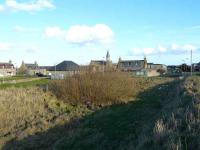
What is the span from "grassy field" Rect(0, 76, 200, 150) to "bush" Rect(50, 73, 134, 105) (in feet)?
4.56

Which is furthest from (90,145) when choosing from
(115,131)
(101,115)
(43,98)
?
(43,98)

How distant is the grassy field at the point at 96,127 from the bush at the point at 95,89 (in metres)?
1.39

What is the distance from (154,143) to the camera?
Answer: 849 cm

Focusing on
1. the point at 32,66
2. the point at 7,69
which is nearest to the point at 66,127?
the point at 7,69

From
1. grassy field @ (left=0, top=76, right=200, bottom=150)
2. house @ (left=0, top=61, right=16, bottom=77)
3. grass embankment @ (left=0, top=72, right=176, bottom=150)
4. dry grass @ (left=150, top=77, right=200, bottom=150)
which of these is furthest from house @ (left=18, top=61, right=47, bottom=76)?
dry grass @ (left=150, top=77, right=200, bottom=150)

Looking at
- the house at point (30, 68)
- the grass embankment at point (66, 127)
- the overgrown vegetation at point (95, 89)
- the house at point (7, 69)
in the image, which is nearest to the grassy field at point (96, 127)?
the grass embankment at point (66, 127)

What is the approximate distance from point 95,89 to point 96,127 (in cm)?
1026

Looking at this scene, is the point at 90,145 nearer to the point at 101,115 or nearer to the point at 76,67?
the point at 101,115

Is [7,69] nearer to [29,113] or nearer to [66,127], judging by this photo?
[29,113]

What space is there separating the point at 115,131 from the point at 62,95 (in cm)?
1300

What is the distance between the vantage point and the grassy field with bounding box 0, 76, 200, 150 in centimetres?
891

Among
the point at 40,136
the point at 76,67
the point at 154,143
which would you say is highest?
the point at 76,67

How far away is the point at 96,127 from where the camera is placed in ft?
51.9

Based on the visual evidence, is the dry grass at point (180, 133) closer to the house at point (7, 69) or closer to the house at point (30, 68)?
the house at point (7, 69)
